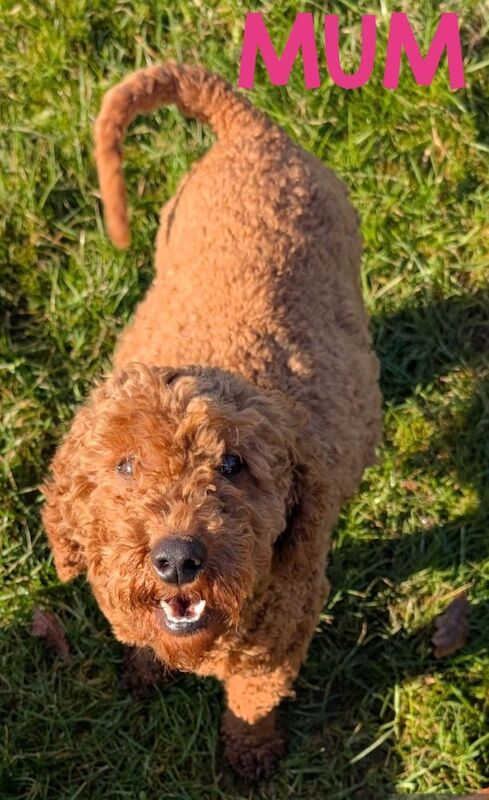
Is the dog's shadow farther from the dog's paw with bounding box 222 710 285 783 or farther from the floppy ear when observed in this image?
the floppy ear

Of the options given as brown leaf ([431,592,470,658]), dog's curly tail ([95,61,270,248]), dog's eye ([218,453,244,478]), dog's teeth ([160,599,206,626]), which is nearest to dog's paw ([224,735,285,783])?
brown leaf ([431,592,470,658])

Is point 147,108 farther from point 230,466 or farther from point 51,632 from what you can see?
point 51,632

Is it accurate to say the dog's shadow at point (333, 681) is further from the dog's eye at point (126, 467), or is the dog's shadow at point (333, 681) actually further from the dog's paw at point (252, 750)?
the dog's eye at point (126, 467)

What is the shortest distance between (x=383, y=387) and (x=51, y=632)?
5.70 feet

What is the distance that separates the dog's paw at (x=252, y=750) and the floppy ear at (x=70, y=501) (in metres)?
1.05

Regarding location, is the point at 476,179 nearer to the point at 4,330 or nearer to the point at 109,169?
the point at 109,169

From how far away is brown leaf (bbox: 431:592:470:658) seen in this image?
3531 millimetres

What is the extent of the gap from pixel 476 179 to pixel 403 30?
75 cm

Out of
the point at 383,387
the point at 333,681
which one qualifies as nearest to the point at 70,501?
the point at 333,681

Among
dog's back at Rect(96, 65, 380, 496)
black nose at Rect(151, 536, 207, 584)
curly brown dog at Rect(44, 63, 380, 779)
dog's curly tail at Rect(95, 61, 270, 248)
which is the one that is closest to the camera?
black nose at Rect(151, 536, 207, 584)

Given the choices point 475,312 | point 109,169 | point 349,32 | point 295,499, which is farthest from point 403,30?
point 295,499

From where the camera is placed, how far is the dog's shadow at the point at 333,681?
11.3 ft

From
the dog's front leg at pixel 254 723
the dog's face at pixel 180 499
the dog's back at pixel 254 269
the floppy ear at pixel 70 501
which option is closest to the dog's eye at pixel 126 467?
the dog's face at pixel 180 499

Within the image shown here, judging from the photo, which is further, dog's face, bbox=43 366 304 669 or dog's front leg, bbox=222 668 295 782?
dog's front leg, bbox=222 668 295 782
